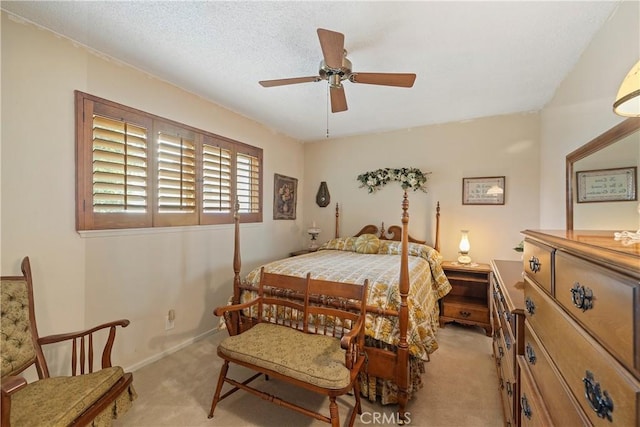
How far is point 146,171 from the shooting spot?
97.6 inches

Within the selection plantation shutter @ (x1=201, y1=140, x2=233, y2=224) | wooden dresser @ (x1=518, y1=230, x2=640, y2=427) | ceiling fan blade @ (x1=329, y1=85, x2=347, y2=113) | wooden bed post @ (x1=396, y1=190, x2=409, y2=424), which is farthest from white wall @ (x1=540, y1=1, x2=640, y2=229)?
plantation shutter @ (x1=201, y1=140, x2=233, y2=224)

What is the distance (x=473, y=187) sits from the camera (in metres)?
3.66

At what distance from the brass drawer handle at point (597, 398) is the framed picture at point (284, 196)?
3820 mm

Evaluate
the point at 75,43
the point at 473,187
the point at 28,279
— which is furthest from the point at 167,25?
the point at 473,187

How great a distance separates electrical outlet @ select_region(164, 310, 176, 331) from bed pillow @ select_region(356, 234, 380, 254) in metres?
2.35

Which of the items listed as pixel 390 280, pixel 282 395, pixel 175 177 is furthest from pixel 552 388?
pixel 175 177

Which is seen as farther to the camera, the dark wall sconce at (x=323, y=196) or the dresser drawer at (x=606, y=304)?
the dark wall sconce at (x=323, y=196)

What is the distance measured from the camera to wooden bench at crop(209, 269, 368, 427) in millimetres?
1515

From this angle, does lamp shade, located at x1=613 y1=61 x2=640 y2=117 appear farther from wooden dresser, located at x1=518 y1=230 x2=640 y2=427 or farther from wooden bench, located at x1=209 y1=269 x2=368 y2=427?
wooden bench, located at x1=209 y1=269 x2=368 y2=427

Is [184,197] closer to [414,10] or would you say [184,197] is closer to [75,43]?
[75,43]

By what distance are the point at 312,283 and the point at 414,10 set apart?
193cm

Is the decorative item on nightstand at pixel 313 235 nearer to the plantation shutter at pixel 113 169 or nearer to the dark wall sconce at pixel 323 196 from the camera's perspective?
the dark wall sconce at pixel 323 196

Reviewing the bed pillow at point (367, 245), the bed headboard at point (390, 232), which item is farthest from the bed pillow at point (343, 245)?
the bed headboard at point (390, 232)

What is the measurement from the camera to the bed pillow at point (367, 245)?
369cm
